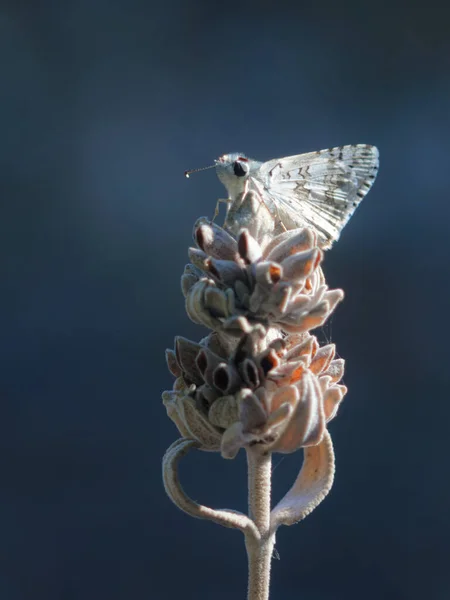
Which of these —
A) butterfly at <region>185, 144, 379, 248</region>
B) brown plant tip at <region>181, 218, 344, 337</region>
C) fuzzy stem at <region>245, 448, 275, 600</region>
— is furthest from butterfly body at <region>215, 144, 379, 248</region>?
fuzzy stem at <region>245, 448, 275, 600</region>

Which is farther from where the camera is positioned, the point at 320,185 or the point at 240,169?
the point at 320,185

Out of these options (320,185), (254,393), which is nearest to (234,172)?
(320,185)

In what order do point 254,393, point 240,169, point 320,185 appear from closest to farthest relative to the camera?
1. point 254,393
2. point 240,169
3. point 320,185

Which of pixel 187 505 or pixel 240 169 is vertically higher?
pixel 240 169

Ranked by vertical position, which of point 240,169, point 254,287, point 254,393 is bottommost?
point 254,393

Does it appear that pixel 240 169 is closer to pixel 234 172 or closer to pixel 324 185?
pixel 234 172

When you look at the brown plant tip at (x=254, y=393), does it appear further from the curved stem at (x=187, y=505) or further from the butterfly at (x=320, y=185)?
the butterfly at (x=320, y=185)

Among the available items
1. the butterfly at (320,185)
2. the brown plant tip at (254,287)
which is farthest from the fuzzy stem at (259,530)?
the butterfly at (320,185)

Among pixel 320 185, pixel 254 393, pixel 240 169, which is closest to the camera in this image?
pixel 254 393

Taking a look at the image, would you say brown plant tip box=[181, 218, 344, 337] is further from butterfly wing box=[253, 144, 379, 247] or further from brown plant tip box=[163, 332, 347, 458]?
butterfly wing box=[253, 144, 379, 247]
